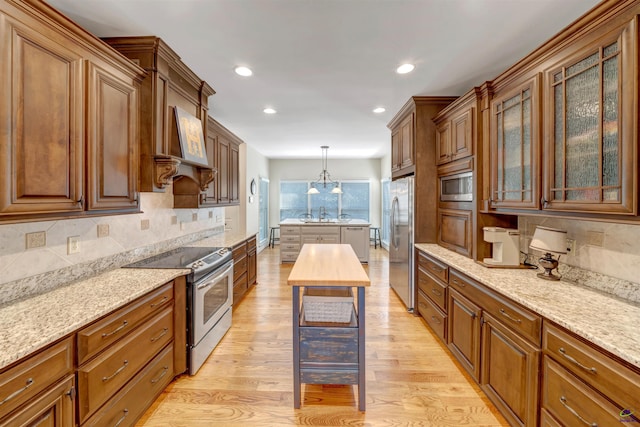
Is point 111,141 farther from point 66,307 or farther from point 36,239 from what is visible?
point 66,307

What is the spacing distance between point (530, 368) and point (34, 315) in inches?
101

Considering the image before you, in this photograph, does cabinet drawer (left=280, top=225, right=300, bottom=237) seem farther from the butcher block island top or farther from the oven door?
the butcher block island top

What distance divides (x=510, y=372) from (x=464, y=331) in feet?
1.89

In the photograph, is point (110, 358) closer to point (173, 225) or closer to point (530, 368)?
point (173, 225)

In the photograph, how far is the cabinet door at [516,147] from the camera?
1899mm

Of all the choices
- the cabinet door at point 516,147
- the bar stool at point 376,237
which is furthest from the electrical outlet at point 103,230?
the bar stool at point 376,237

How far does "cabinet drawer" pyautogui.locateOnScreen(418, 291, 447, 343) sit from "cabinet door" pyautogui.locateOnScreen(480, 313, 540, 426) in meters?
0.66

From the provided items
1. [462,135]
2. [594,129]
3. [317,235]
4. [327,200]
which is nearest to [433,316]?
[462,135]

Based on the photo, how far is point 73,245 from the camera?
6.22ft

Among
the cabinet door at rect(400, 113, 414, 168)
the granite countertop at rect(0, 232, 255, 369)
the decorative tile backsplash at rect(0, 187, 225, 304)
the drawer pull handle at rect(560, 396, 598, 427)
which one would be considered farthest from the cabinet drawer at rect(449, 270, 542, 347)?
the decorative tile backsplash at rect(0, 187, 225, 304)

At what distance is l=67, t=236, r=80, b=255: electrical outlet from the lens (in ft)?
6.13

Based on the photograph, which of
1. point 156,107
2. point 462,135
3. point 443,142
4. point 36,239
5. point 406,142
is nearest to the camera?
point 36,239

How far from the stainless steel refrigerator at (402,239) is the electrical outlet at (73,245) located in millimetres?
3191

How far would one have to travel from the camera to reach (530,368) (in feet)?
4.97
